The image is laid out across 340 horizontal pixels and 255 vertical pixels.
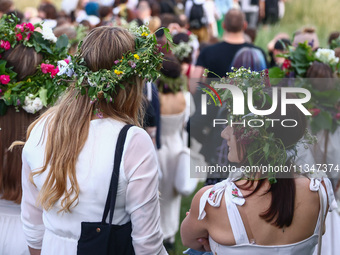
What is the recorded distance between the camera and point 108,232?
254 centimetres

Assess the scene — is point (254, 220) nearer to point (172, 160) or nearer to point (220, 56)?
point (172, 160)

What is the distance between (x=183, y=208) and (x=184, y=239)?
4.32 meters

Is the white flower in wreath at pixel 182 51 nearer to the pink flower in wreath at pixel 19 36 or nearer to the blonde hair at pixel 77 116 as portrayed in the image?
the pink flower in wreath at pixel 19 36

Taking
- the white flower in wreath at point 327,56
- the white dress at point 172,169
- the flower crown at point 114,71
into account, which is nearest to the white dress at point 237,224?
the flower crown at point 114,71

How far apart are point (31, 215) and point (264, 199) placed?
1.17 m

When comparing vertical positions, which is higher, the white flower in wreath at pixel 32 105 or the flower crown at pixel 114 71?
the flower crown at pixel 114 71

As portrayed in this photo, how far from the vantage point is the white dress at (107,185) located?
2527mm

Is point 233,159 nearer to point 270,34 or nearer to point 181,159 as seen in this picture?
point 181,159

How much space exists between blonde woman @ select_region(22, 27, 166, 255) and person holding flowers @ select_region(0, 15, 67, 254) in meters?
0.55

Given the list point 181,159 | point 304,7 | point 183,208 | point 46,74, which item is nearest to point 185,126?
point 181,159

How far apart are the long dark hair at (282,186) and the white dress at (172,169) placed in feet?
10.8

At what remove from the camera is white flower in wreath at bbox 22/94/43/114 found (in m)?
3.30

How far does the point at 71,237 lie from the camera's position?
8.73ft

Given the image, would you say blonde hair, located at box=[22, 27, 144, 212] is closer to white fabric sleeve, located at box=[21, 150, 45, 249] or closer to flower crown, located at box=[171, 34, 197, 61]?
white fabric sleeve, located at box=[21, 150, 45, 249]
